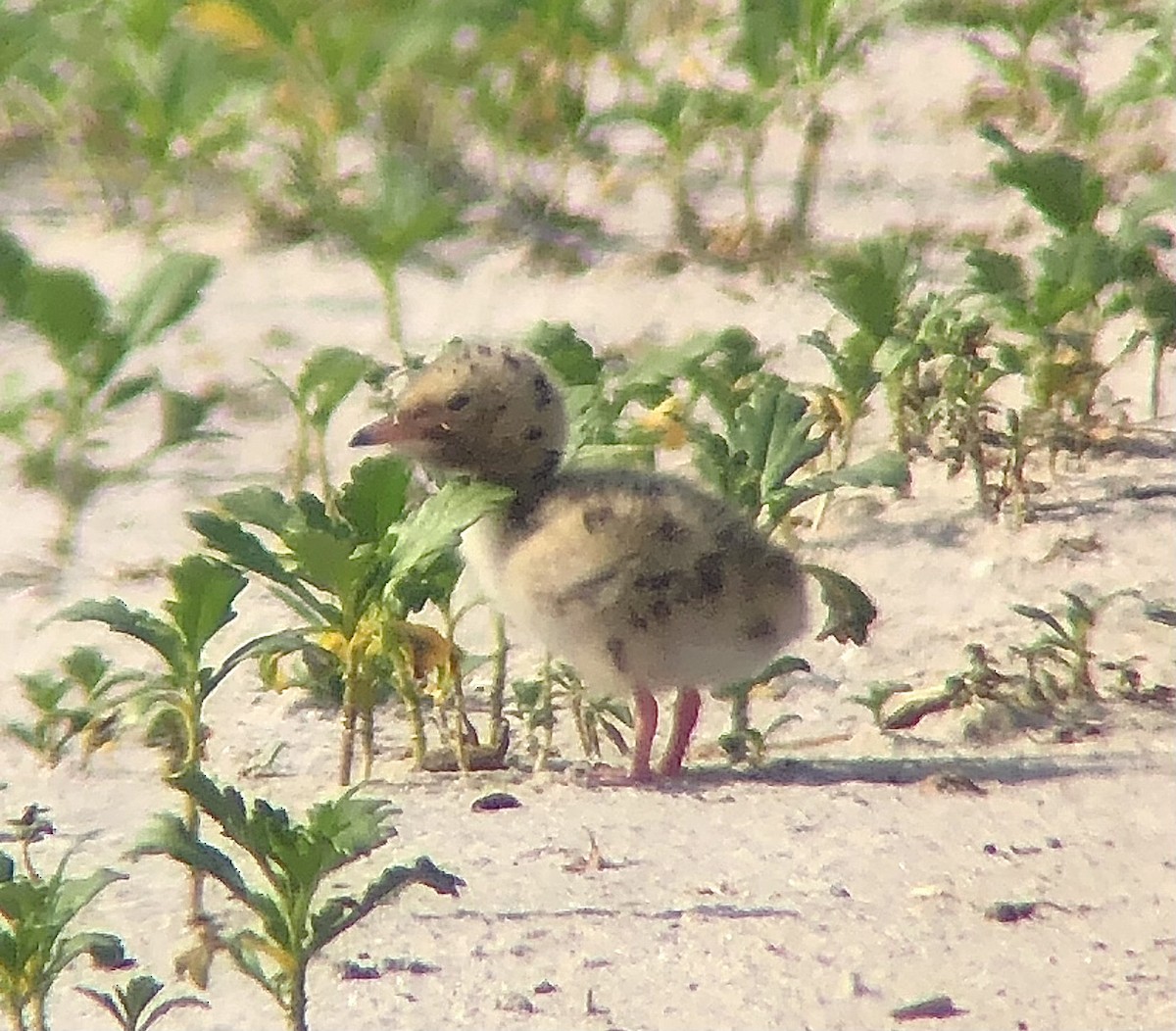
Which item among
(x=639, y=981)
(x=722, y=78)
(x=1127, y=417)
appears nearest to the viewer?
(x=639, y=981)

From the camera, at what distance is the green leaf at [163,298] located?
5.83 metres

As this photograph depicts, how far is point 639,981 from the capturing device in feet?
11.1

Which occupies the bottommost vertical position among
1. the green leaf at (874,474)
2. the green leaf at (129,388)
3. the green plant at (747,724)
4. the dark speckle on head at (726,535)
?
the green plant at (747,724)

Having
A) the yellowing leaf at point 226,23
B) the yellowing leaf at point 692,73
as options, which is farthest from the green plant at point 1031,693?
the yellowing leaf at point 692,73

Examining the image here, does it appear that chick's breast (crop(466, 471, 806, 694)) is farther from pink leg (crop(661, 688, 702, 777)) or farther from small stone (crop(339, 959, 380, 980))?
small stone (crop(339, 959, 380, 980))

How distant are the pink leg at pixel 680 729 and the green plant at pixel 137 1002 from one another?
A: 4.47ft

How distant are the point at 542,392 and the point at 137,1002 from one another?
1842 mm

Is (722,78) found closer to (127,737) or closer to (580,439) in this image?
(580,439)

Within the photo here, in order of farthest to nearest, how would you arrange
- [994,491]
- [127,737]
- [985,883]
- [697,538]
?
[994,491] → [127,737] → [697,538] → [985,883]

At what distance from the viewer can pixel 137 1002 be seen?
311 centimetres

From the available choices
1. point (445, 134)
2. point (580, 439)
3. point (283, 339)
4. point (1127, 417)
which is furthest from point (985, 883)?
point (445, 134)

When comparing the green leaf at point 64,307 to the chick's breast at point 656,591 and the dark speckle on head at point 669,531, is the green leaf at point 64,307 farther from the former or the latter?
the dark speckle on head at point 669,531

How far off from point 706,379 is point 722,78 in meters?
4.10

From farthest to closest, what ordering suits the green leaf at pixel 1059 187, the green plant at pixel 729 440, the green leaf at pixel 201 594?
1. the green leaf at pixel 1059 187
2. the green plant at pixel 729 440
3. the green leaf at pixel 201 594
